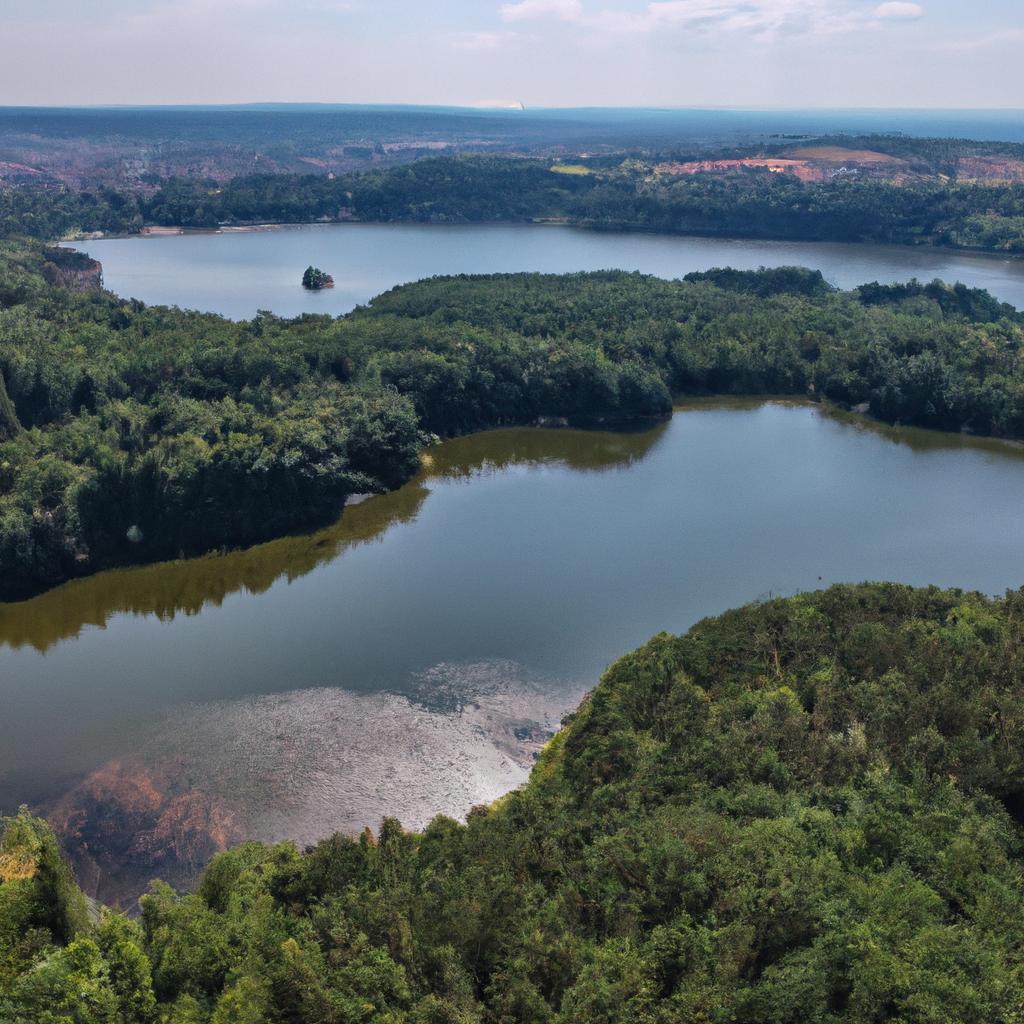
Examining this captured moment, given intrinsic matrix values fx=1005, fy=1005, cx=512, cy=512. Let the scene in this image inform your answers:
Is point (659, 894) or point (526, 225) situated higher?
point (526, 225)

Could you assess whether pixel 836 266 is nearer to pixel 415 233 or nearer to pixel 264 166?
pixel 415 233

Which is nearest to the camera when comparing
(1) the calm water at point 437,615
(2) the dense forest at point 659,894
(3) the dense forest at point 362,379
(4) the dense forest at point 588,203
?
(2) the dense forest at point 659,894

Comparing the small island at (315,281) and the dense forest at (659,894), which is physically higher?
the small island at (315,281)

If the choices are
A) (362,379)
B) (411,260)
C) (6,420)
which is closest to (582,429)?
(362,379)

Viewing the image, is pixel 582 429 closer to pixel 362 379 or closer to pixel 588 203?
pixel 362 379

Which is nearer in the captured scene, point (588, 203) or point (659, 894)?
point (659, 894)

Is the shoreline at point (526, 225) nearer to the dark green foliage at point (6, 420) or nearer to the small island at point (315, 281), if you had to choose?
the small island at point (315, 281)

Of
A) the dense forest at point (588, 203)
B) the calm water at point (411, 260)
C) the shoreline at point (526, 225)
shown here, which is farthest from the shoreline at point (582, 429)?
the dense forest at point (588, 203)
